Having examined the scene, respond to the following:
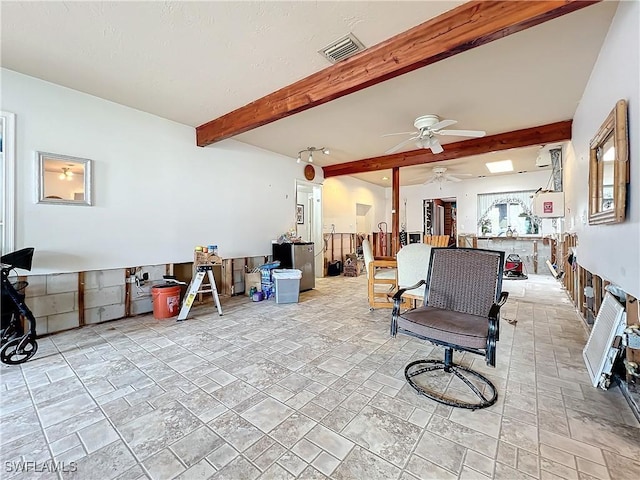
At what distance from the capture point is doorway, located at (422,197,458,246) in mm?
9965

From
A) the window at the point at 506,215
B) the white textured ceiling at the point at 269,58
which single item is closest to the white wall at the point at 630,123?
the white textured ceiling at the point at 269,58

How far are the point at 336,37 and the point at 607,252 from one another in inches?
119

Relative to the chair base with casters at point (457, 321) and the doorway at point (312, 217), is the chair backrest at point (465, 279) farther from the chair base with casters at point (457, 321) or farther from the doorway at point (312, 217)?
the doorway at point (312, 217)

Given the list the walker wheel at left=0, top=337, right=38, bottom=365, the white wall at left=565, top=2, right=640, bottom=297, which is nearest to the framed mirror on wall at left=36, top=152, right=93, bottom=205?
the walker wheel at left=0, top=337, right=38, bottom=365

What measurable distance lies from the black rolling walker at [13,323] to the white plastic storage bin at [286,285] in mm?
2912

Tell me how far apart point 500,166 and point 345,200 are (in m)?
4.22

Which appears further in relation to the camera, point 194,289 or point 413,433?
point 194,289

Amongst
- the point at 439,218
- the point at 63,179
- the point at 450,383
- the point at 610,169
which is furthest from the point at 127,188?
the point at 439,218

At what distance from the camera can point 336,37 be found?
2.46 meters

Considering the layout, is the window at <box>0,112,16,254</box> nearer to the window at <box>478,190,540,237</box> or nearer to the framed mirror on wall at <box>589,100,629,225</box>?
the framed mirror on wall at <box>589,100,629,225</box>

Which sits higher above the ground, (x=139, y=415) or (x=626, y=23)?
(x=626, y=23)

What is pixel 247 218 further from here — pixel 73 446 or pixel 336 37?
pixel 73 446

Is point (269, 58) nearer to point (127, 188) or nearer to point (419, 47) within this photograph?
point (419, 47)

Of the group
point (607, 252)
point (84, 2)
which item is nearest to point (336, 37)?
point (84, 2)
